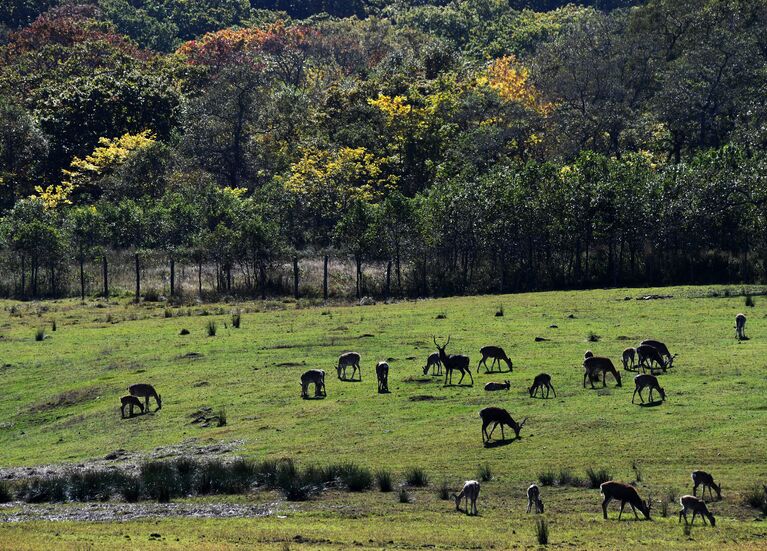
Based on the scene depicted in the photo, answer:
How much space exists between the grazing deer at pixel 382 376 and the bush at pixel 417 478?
1019cm

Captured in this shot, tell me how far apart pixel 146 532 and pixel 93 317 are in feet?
142

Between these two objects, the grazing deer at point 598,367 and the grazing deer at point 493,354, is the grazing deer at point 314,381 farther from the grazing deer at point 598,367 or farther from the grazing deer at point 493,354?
the grazing deer at point 598,367

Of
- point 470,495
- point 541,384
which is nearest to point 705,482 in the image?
point 470,495

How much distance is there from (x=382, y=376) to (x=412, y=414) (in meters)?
3.76

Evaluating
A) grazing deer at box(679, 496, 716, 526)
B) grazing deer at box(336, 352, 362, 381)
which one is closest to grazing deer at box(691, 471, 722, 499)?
grazing deer at box(679, 496, 716, 526)

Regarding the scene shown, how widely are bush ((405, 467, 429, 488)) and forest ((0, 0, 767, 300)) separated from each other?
153 ft

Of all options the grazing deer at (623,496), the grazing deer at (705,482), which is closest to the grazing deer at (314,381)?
the grazing deer at (623,496)

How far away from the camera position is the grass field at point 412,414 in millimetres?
25875

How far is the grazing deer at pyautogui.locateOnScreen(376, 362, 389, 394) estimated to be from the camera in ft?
132

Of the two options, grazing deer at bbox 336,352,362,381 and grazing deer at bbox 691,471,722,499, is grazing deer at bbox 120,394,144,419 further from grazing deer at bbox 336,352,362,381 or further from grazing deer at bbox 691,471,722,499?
grazing deer at bbox 691,471,722,499

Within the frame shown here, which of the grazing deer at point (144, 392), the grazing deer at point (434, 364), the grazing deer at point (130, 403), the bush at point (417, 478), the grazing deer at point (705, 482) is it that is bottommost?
the bush at point (417, 478)

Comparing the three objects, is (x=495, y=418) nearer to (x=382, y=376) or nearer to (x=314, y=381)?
(x=382, y=376)

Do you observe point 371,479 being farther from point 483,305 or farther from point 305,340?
point 483,305

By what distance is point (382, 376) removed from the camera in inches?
1597
